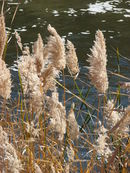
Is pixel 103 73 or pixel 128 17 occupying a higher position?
pixel 103 73

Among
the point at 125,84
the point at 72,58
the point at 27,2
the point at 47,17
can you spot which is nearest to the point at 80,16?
the point at 47,17

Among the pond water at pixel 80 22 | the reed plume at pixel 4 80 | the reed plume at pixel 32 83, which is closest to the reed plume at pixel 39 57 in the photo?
the reed plume at pixel 32 83

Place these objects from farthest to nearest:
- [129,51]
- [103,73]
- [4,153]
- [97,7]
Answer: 1. [97,7]
2. [129,51]
3. [103,73]
4. [4,153]

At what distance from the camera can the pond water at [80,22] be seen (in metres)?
9.94

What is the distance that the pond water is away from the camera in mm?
9938

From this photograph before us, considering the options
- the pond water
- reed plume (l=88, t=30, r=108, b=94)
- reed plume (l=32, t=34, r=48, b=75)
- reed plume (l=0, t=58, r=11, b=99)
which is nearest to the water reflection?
the pond water

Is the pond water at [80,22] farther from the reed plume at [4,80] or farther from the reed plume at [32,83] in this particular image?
the reed plume at [4,80]

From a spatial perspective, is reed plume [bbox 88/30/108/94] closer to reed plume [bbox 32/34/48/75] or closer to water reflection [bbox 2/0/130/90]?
reed plume [bbox 32/34/48/75]

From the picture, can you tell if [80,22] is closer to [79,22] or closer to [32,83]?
[79,22]

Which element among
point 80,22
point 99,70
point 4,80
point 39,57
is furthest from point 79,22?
point 4,80

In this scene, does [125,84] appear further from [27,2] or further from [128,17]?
[27,2]

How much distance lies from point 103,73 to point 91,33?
8599 millimetres

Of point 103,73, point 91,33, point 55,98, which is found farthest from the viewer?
point 91,33

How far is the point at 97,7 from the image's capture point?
13.6m
